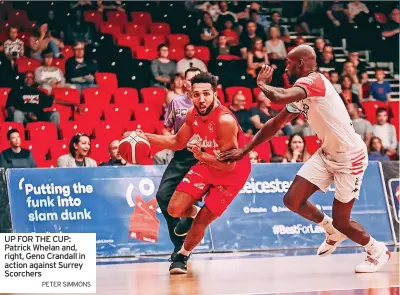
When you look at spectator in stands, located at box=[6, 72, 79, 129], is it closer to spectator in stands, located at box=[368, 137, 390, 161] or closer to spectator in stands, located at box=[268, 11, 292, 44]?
spectator in stands, located at box=[368, 137, 390, 161]

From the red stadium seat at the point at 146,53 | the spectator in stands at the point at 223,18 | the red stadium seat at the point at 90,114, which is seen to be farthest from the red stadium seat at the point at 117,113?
the spectator in stands at the point at 223,18

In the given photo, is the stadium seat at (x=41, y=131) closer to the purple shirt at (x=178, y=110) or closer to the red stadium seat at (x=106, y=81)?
the red stadium seat at (x=106, y=81)

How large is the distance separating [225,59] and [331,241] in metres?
8.05

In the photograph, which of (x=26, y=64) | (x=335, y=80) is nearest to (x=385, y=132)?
(x=335, y=80)

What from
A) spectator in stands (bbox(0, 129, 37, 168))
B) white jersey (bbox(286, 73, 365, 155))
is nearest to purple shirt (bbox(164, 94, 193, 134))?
white jersey (bbox(286, 73, 365, 155))

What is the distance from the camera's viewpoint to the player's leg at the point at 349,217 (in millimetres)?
8680

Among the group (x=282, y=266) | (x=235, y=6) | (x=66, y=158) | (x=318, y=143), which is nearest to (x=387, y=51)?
(x=235, y=6)

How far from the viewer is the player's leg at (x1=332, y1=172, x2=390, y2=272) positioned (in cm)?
868

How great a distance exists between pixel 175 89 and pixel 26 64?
9.46 feet

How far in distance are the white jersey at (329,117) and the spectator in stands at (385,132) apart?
6790 millimetres

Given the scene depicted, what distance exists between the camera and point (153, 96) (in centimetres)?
1562

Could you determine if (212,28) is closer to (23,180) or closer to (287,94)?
(23,180)

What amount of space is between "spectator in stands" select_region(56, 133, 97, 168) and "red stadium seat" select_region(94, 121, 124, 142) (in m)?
2.15

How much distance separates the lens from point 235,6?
1877cm
